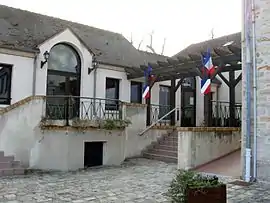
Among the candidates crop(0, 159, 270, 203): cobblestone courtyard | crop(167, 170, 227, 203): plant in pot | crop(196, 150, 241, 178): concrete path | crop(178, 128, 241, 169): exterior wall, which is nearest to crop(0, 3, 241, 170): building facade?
crop(0, 159, 270, 203): cobblestone courtyard

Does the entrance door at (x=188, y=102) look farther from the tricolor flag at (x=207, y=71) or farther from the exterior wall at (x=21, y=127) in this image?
the exterior wall at (x=21, y=127)

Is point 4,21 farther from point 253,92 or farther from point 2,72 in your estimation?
point 253,92

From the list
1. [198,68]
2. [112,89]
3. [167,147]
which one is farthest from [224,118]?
[112,89]

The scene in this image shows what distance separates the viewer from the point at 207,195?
4.66 m

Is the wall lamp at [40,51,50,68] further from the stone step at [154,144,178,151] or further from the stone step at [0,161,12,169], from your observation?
the stone step at [154,144,178,151]

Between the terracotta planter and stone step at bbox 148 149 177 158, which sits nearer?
the terracotta planter

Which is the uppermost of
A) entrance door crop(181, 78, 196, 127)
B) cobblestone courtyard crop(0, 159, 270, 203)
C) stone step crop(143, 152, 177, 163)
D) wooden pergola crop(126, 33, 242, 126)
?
wooden pergola crop(126, 33, 242, 126)

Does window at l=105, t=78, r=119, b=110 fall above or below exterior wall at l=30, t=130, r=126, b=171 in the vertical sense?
above

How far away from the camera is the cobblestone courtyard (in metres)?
5.96

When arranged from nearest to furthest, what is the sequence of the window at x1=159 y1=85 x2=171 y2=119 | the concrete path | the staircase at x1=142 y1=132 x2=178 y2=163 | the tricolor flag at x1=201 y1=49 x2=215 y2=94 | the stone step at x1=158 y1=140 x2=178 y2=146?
the concrete path
the tricolor flag at x1=201 y1=49 x2=215 y2=94
the staircase at x1=142 y1=132 x2=178 y2=163
the stone step at x1=158 y1=140 x2=178 y2=146
the window at x1=159 y1=85 x2=171 y2=119

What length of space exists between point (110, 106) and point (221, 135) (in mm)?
5497

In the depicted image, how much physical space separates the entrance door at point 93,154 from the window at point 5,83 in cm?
358

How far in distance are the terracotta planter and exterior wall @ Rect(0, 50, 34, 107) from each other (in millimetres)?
8818

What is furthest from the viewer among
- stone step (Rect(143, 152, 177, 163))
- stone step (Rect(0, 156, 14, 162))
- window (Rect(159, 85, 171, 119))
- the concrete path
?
window (Rect(159, 85, 171, 119))
